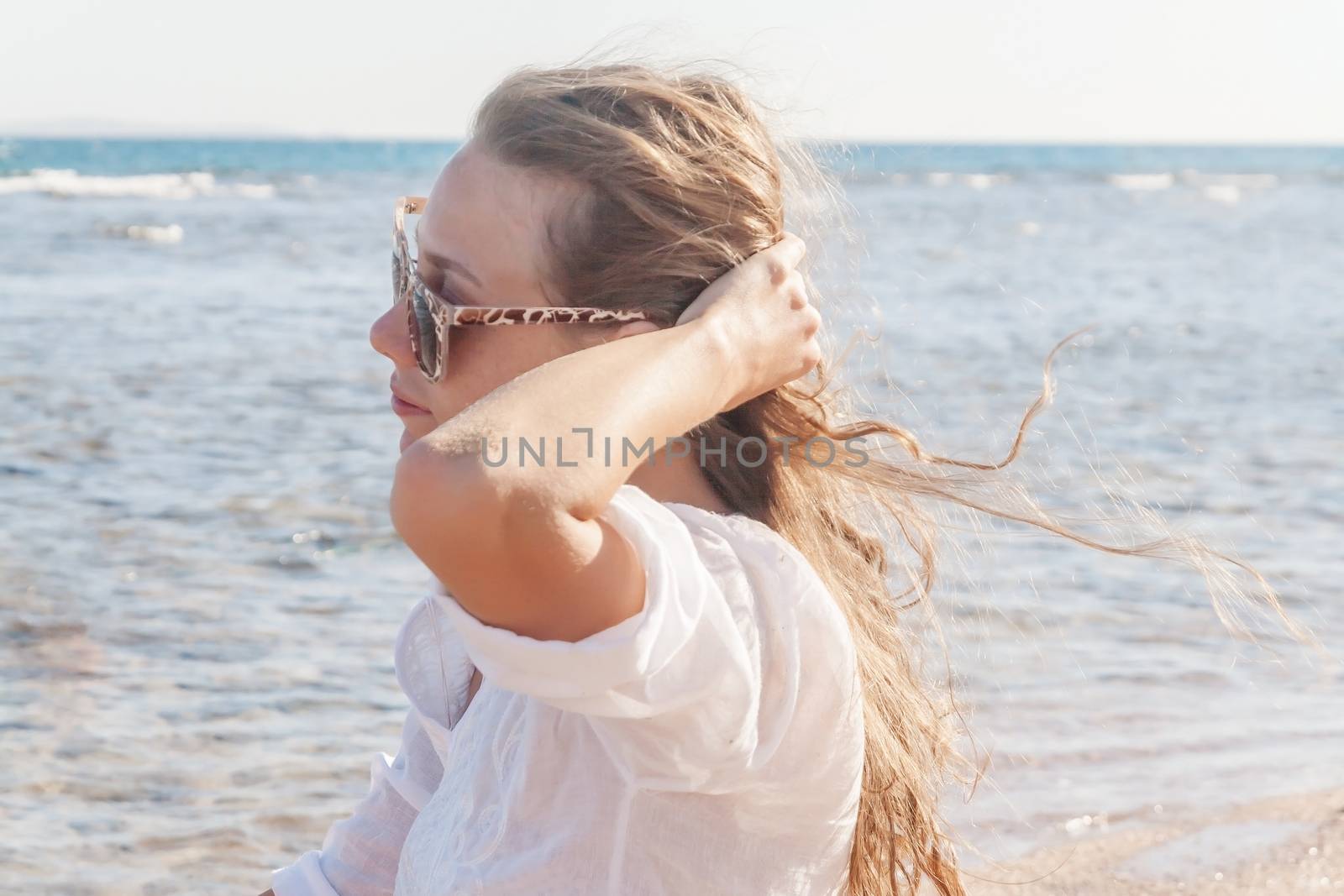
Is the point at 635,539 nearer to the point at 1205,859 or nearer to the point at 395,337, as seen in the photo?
the point at 395,337

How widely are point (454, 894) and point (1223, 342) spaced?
40.4 ft

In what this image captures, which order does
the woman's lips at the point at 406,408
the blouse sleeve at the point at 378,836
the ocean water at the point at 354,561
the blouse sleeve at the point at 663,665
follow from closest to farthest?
the blouse sleeve at the point at 663,665, the woman's lips at the point at 406,408, the blouse sleeve at the point at 378,836, the ocean water at the point at 354,561

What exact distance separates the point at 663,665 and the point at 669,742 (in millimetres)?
148

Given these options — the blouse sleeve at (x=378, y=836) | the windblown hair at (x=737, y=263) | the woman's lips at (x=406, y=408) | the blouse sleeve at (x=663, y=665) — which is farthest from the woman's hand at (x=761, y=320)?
the blouse sleeve at (x=378, y=836)

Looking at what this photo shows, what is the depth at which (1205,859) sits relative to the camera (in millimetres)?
→ 3621

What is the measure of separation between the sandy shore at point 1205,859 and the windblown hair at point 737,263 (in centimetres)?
144

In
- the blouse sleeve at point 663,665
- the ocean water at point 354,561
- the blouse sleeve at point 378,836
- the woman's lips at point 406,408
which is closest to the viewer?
the blouse sleeve at point 663,665

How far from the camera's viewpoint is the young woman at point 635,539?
4.05ft

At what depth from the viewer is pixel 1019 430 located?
2172 mm

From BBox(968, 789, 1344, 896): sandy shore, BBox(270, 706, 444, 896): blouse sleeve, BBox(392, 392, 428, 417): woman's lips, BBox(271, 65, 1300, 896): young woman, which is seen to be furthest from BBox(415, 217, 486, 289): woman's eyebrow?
BBox(968, 789, 1344, 896): sandy shore

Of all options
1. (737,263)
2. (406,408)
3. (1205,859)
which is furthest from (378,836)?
(1205,859)

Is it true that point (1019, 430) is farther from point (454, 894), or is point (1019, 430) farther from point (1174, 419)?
point (1174, 419)

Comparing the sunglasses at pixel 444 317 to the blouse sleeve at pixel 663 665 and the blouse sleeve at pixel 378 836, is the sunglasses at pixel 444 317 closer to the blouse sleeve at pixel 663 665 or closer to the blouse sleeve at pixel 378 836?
the blouse sleeve at pixel 663 665

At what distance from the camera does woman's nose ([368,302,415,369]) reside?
6.19 feet
